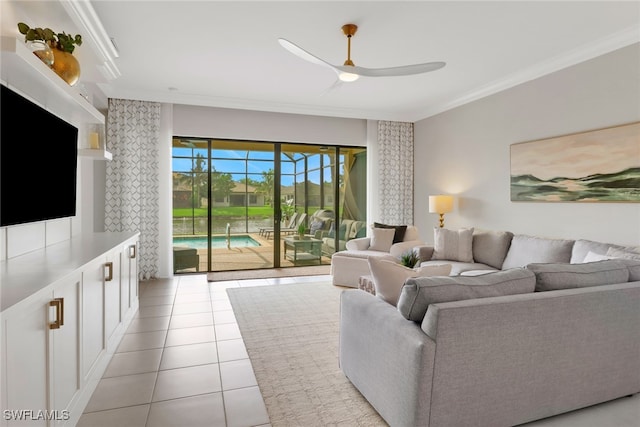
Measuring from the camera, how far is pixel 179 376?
2557mm

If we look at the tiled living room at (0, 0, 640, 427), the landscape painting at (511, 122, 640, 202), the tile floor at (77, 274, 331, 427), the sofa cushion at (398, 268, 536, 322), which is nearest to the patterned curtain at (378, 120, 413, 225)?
the tiled living room at (0, 0, 640, 427)

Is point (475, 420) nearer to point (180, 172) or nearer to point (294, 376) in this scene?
point (294, 376)

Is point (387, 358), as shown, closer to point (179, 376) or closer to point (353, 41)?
point (179, 376)

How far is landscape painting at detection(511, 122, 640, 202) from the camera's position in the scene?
3496 millimetres

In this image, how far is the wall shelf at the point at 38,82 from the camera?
177 centimetres

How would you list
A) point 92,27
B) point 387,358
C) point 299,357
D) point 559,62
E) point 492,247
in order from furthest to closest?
point 492,247 < point 559,62 < point 92,27 < point 299,357 < point 387,358

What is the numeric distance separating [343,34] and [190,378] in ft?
10.4

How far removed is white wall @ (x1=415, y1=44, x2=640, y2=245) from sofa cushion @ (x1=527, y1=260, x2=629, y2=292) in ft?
5.46

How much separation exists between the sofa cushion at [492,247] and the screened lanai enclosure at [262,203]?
8.40 feet

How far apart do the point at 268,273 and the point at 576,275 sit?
4592mm

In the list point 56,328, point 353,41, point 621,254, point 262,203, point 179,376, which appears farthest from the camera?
point 262,203

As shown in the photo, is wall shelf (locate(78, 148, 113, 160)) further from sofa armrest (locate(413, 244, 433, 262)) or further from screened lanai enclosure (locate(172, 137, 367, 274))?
sofa armrest (locate(413, 244, 433, 262))

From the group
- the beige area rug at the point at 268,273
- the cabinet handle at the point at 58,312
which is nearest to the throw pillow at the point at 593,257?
the beige area rug at the point at 268,273

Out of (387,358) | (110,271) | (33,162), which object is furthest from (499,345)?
(33,162)
